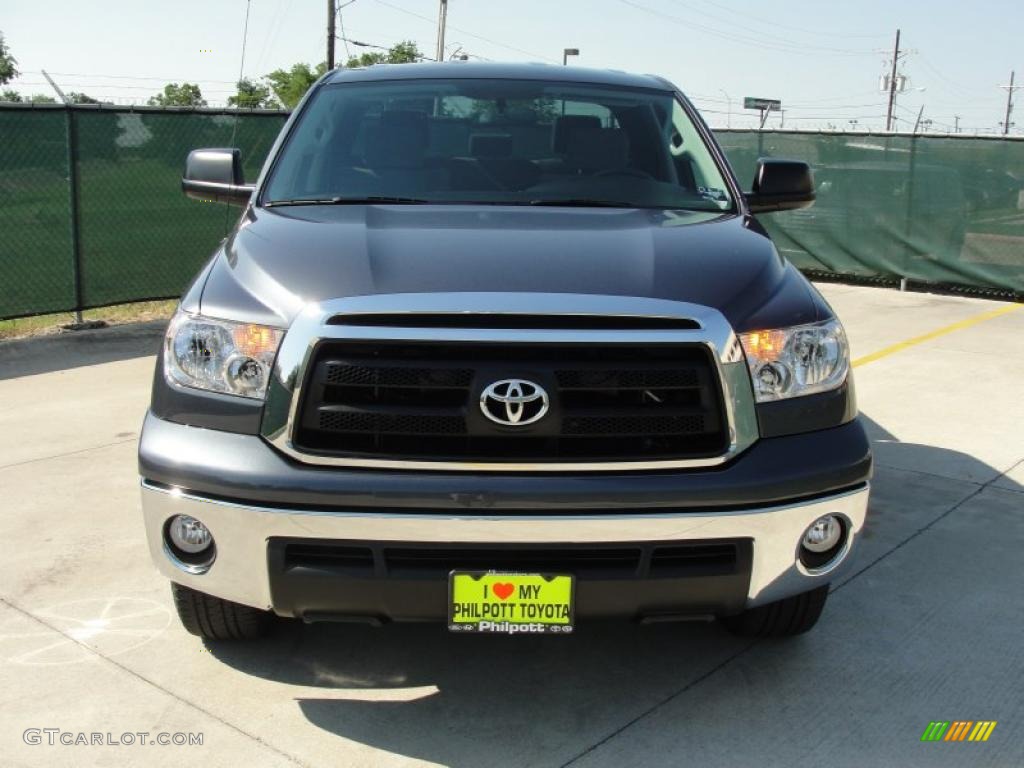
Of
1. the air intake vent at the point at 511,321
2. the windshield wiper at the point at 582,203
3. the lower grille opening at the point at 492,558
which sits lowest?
the lower grille opening at the point at 492,558

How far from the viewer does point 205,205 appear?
35.3ft

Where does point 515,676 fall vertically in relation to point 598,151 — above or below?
below

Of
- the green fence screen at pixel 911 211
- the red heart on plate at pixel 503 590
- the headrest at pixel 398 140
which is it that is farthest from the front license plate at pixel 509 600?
the green fence screen at pixel 911 211

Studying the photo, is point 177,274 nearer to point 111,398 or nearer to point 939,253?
point 111,398

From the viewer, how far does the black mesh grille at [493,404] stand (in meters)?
2.87

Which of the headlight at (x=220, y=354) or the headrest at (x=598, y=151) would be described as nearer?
the headlight at (x=220, y=354)

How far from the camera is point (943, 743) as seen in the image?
317 centimetres

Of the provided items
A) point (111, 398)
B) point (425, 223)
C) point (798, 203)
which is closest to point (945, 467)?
point (798, 203)

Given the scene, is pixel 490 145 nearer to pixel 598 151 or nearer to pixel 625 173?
pixel 598 151

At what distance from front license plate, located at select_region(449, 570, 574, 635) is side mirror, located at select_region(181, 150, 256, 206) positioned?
2.38 metres

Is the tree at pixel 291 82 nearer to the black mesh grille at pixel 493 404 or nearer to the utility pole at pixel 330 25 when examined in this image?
the utility pole at pixel 330 25

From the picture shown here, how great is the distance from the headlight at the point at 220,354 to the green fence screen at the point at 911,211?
435 inches
